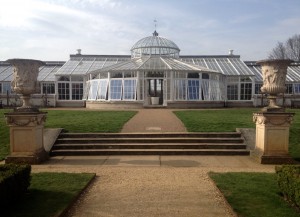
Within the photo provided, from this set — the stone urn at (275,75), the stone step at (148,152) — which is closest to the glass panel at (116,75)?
the stone step at (148,152)

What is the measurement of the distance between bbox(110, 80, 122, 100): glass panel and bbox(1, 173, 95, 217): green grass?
21776mm

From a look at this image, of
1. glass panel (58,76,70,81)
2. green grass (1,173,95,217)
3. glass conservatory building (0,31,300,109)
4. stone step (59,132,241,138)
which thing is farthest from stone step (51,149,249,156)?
glass panel (58,76,70,81)

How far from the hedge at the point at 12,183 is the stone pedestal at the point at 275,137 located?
6.99 meters

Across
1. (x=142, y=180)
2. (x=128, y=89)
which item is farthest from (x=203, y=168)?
(x=128, y=89)

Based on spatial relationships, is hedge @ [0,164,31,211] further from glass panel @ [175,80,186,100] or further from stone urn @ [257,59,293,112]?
glass panel @ [175,80,186,100]

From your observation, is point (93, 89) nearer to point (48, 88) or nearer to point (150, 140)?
point (48, 88)

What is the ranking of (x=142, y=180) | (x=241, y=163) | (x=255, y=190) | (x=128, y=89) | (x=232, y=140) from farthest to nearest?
(x=128, y=89) → (x=232, y=140) → (x=241, y=163) → (x=142, y=180) → (x=255, y=190)

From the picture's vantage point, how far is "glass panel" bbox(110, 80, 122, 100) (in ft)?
96.2

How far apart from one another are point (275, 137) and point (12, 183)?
7689 mm

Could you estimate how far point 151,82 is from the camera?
31.7 m

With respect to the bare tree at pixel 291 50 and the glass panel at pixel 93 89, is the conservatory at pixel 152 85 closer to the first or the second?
the glass panel at pixel 93 89

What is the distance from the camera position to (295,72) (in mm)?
40281

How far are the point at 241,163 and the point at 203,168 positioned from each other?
5.00 ft

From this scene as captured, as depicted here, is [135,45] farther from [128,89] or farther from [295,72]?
[295,72]
